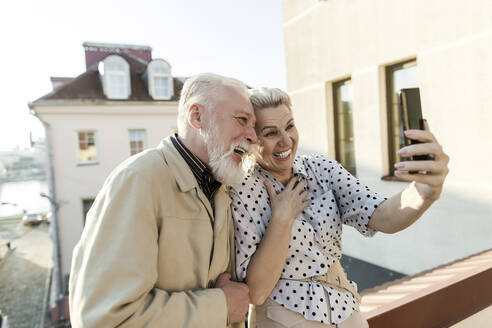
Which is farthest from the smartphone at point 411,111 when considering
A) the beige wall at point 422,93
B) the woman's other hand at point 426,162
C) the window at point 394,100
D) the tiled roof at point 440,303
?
the window at point 394,100

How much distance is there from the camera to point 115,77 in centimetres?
1600

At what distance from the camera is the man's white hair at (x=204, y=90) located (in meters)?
1.39

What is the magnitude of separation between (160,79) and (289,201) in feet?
54.8

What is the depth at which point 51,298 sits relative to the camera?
1467 centimetres

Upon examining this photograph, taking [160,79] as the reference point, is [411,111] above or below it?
below

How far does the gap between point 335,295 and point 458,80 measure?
Result: 3682 millimetres

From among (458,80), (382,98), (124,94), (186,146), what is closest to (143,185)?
(186,146)

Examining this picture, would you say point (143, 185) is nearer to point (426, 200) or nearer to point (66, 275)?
point (426, 200)

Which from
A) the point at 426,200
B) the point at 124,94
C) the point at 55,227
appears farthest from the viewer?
the point at 124,94

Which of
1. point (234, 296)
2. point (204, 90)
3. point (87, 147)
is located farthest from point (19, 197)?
point (234, 296)

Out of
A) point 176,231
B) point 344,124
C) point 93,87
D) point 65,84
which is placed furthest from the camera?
point 93,87

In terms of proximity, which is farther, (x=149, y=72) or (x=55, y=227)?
(x=149, y=72)

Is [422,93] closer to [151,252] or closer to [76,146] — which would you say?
[151,252]

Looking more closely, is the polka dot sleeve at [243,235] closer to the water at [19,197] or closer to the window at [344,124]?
the window at [344,124]
